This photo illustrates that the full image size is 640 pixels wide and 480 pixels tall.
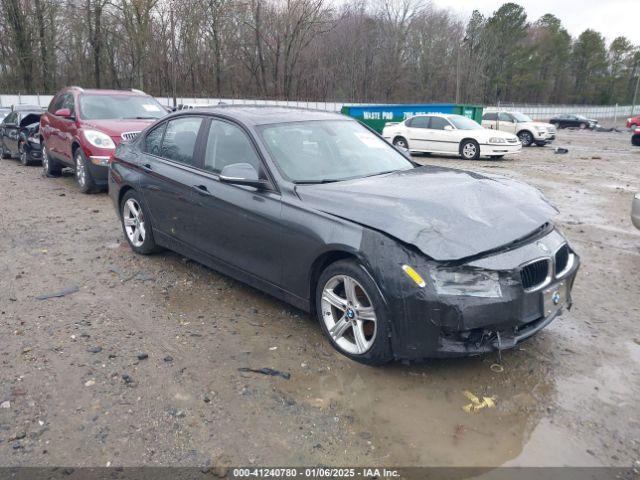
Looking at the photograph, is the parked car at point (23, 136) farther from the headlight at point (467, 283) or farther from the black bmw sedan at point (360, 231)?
the headlight at point (467, 283)

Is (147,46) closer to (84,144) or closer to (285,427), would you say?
(84,144)

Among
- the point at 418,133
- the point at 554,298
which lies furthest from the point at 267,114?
the point at 418,133

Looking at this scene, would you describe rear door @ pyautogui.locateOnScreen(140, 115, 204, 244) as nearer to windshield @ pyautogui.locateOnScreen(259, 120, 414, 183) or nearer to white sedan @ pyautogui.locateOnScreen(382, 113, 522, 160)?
windshield @ pyautogui.locateOnScreen(259, 120, 414, 183)

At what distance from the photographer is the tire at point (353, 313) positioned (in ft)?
10.8

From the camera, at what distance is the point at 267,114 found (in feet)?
15.4

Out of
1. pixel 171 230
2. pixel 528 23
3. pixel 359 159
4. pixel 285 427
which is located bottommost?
pixel 285 427

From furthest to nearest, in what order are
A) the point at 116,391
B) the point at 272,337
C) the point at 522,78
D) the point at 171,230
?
the point at 522,78
the point at 171,230
the point at 272,337
the point at 116,391

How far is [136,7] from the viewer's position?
4209 centimetres

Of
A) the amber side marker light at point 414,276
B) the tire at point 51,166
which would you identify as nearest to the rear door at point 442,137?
the tire at point 51,166

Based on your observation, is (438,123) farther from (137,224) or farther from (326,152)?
(326,152)

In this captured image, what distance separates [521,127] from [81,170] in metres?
21.0

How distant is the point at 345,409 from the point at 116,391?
1.44 meters

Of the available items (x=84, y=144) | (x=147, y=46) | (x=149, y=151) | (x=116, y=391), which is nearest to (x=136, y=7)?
(x=147, y=46)

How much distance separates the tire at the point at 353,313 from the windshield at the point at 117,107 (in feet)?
24.7
